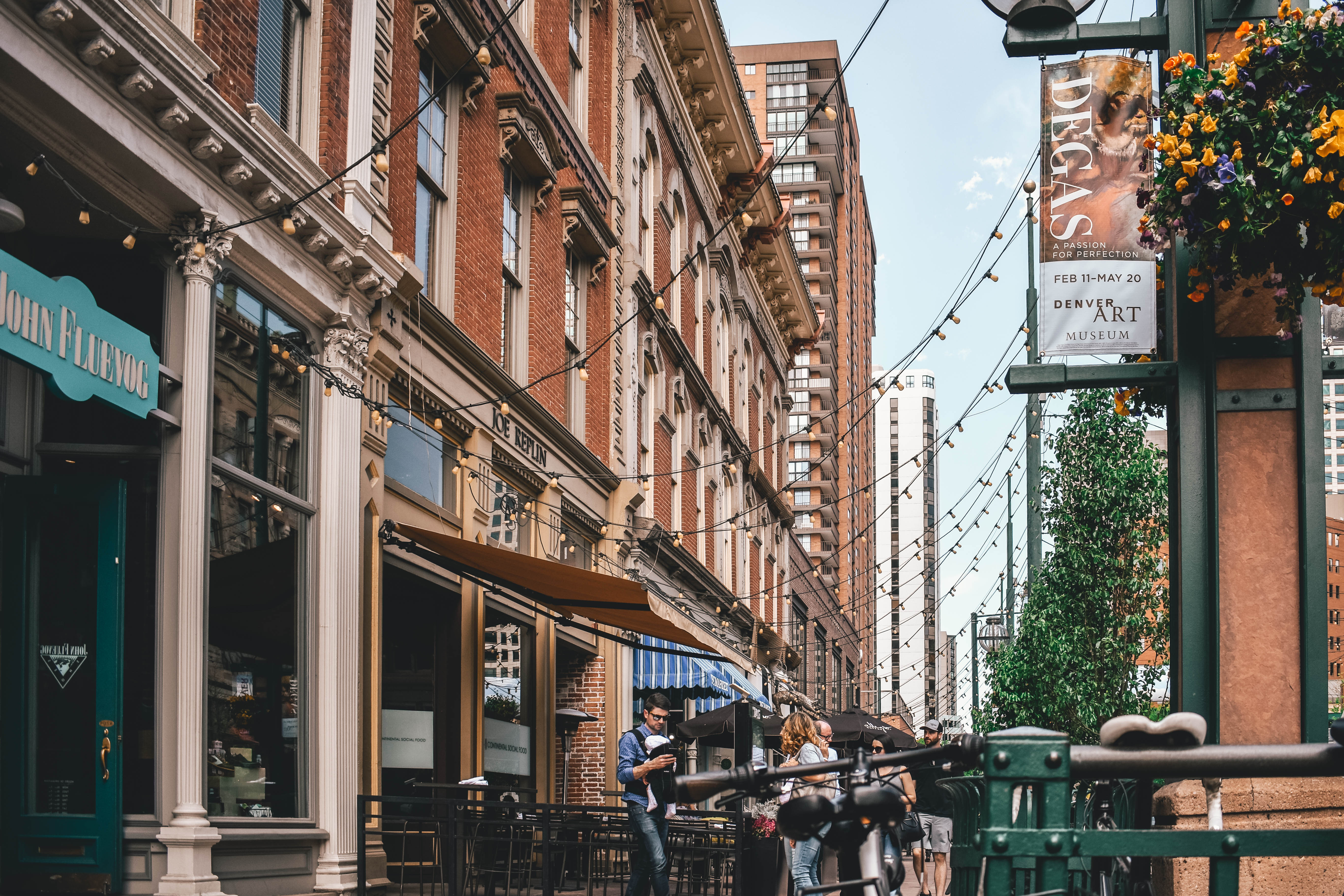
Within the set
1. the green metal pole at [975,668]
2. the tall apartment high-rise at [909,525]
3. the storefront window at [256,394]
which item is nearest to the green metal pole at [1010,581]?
the green metal pole at [975,668]

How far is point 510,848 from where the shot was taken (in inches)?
452

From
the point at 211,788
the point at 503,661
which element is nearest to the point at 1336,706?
the point at 503,661

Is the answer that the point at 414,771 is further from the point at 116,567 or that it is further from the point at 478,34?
the point at 478,34

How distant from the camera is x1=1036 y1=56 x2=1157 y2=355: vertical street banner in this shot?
7035 mm

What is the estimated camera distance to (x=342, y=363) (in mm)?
12656

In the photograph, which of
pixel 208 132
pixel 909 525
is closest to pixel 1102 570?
pixel 208 132

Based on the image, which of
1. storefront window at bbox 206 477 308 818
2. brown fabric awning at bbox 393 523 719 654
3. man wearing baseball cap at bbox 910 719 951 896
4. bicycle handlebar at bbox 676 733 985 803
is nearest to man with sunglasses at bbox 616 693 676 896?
brown fabric awning at bbox 393 523 719 654

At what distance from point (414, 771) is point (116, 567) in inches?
228

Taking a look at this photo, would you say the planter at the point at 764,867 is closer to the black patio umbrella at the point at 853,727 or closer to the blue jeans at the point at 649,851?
the blue jeans at the point at 649,851

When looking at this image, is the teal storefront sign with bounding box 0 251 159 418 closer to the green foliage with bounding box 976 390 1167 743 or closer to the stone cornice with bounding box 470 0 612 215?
the stone cornice with bounding box 470 0 612 215

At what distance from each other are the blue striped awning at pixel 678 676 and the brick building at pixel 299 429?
1492mm

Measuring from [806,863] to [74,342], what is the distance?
6169 millimetres

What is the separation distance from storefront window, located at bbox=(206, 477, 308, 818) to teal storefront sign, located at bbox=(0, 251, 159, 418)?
122 centimetres

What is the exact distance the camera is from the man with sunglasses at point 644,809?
36.3 ft
